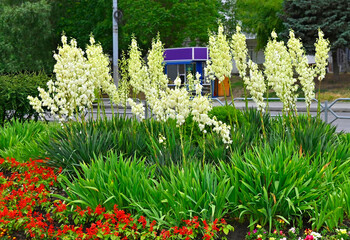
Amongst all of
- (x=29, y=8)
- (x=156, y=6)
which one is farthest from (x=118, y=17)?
(x=29, y=8)

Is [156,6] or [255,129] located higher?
[156,6]

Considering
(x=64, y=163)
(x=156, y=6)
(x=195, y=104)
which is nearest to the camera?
(x=195, y=104)

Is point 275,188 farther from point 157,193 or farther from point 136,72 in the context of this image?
point 136,72

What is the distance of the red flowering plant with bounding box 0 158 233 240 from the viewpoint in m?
4.85

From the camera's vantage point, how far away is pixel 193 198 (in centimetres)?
515

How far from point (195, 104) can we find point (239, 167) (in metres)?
0.96

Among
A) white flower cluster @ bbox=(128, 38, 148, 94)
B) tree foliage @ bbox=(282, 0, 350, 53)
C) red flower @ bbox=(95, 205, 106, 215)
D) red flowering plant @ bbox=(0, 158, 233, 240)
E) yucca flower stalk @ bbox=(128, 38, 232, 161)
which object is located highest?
tree foliage @ bbox=(282, 0, 350, 53)

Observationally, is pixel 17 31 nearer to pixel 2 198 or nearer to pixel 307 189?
pixel 2 198

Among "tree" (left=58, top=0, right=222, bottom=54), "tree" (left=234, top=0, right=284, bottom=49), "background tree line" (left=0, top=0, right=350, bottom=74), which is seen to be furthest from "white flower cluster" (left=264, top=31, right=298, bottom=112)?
"tree" (left=234, top=0, right=284, bottom=49)

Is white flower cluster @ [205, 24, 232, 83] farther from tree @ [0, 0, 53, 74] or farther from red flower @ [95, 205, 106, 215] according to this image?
tree @ [0, 0, 53, 74]

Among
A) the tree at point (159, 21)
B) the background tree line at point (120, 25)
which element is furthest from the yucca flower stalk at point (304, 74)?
the tree at point (159, 21)

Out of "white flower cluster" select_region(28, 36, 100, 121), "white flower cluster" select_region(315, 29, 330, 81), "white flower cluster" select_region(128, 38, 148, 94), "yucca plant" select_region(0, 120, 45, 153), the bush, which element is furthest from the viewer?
the bush

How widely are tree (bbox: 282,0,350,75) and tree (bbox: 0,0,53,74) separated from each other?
16.8m

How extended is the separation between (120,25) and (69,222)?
28953 mm
